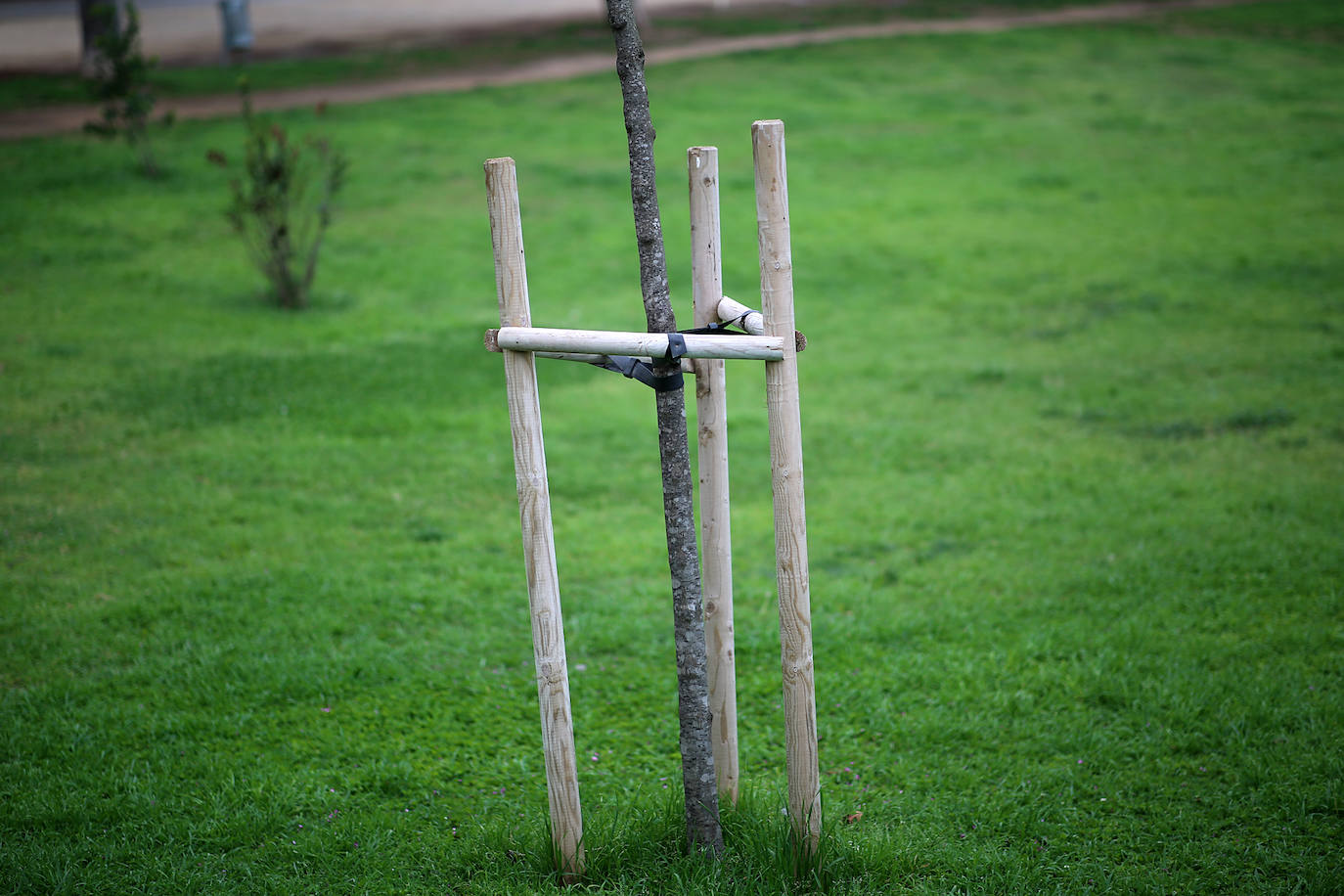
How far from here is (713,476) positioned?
10.8 feet

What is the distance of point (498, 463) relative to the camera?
22.4ft

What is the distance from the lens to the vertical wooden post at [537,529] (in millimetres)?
2941

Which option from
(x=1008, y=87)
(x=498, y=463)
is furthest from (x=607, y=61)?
(x=498, y=463)

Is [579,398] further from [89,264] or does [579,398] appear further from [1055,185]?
[1055,185]

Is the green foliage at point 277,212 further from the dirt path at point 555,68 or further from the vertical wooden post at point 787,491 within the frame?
the dirt path at point 555,68

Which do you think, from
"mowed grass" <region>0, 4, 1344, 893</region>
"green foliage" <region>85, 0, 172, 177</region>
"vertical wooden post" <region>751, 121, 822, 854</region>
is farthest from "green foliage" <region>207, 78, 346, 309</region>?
"vertical wooden post" <region>751, 121, 822, 854</region>

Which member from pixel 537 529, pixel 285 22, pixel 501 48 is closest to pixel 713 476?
pixel 537 529

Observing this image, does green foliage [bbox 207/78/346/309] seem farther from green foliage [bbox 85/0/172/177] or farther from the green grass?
the green grass

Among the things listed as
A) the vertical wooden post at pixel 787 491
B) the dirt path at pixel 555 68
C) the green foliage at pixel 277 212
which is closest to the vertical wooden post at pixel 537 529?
the vertical wooden post at pixel 787 491

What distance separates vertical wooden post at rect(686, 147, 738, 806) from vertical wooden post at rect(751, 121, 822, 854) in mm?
199

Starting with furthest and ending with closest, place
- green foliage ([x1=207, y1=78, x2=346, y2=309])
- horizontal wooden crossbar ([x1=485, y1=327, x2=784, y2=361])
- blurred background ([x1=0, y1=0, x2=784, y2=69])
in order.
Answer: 1. blurred background ([x1=0, y1=0, x2=784, y2=69])
2. green foliage ([x1=207, y1=78, x2=346, y2=309])
3. horizontal wooden crossbar ([x1=485, y1=327, x2=784, y2=361])

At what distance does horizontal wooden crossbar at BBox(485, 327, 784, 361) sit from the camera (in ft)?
9.53

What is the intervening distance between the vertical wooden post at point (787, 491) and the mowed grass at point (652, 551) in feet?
0.76

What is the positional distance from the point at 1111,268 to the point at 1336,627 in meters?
6.61
